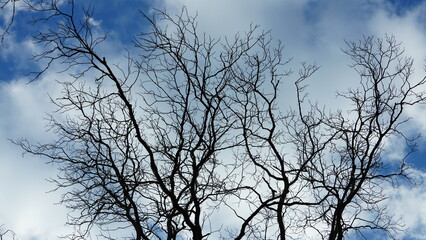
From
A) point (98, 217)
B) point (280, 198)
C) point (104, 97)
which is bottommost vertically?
point (98, 217)

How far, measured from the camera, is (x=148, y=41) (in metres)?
7.43

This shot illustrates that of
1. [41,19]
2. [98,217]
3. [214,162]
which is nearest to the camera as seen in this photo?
[41,19]

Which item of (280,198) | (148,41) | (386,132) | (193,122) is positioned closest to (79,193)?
(193,122)

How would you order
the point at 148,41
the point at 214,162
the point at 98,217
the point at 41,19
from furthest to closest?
the point at 214,162
the point at 98,217
the point at 148,41
the point at 41,19

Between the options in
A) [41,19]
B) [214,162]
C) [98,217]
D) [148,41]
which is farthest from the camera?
[214,162]

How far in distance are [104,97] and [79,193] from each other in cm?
179

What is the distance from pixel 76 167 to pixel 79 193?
61 centimetres

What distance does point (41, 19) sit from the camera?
6137 mm

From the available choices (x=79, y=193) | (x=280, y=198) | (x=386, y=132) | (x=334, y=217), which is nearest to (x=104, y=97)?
(x=79, y=193)

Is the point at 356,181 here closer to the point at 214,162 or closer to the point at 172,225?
the point at 214,162

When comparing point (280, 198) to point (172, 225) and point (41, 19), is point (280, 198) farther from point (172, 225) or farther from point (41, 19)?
point (41, 19)

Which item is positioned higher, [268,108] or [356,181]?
[268,108]

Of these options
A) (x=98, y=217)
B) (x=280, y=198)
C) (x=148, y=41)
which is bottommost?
(x=98, y=217)

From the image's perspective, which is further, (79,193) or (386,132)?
(386,132)
